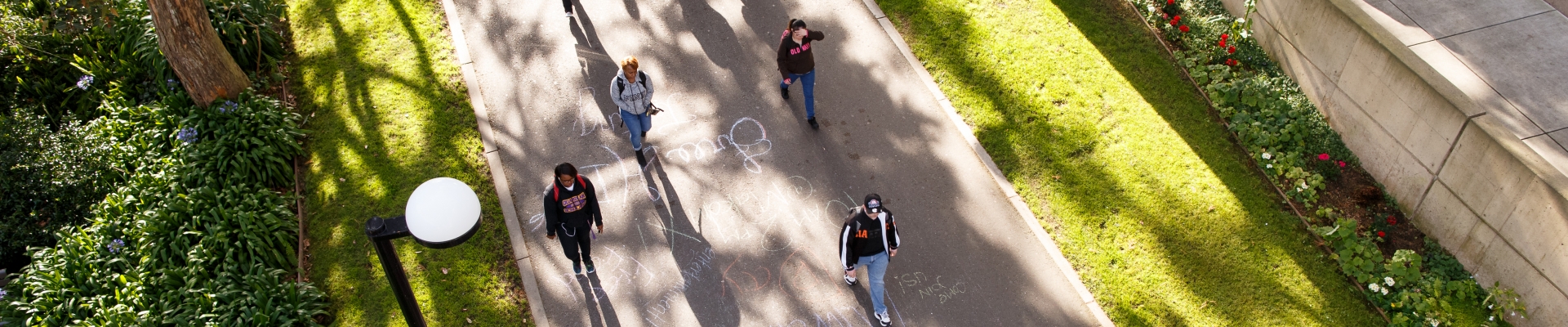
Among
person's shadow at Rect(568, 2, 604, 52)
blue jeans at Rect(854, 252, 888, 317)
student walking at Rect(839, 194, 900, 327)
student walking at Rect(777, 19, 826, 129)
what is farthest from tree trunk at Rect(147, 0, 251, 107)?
blue jeans at Rect(854, 252, 888, 317)

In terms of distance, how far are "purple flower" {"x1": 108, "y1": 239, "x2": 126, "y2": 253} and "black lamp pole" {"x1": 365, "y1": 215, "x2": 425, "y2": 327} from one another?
5126 millimetres

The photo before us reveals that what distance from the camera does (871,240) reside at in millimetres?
7422

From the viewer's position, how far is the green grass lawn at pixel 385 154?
841 centimetres

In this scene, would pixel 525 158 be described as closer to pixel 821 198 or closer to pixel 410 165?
pixel 410 165

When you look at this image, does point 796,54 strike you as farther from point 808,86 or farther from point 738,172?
point 738,172

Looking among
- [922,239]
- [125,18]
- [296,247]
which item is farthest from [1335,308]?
[125,18]

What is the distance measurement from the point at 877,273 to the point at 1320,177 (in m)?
5.37

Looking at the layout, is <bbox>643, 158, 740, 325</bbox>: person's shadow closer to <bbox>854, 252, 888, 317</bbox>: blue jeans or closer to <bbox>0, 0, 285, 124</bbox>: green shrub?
<bbox>854, 252, 888, 317</bbox>: blue jeans

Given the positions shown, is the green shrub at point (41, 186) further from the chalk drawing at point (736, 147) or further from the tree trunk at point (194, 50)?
the chalk drawing at point (736, 147)

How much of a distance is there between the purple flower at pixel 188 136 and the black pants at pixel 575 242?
4.56 metres

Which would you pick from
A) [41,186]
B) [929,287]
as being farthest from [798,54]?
[41,186]

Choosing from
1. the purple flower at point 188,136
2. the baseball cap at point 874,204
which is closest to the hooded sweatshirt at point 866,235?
the baseball cap at point 874,204

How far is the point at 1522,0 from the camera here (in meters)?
10.0

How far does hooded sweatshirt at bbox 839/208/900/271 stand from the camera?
288 inches
